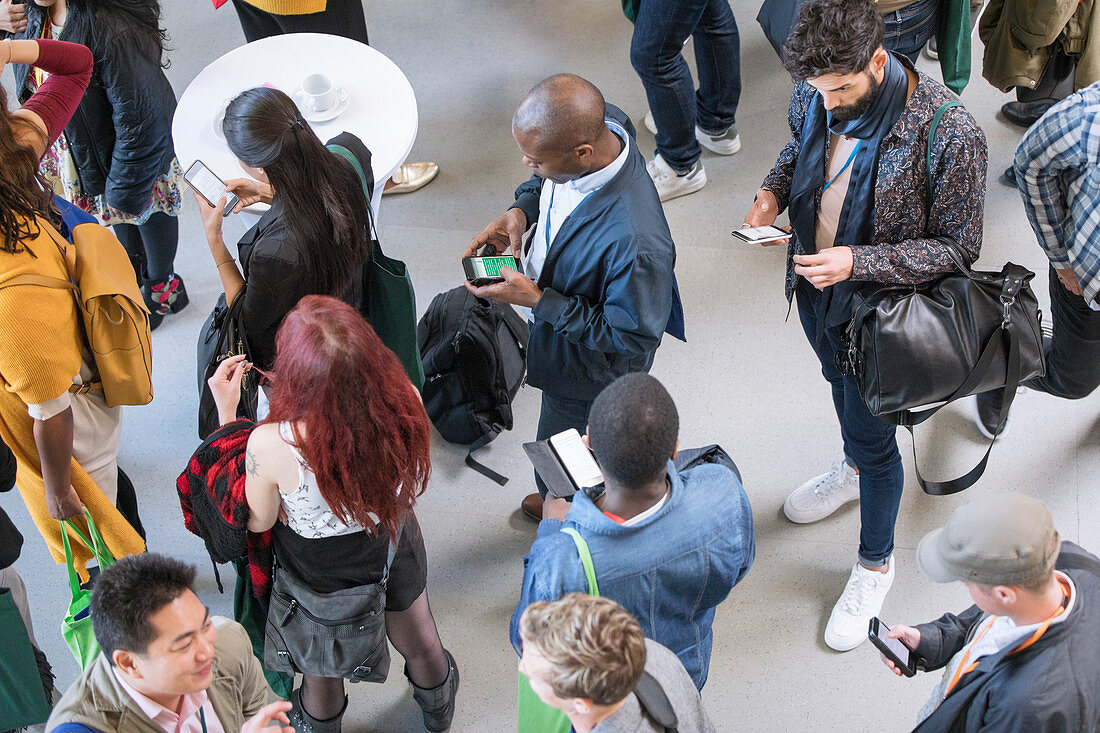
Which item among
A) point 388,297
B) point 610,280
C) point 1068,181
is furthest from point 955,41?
point 388,297

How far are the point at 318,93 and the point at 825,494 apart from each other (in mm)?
2115

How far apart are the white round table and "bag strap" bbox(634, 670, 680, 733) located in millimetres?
1831

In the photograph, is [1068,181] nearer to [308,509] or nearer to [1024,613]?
[1024,613]

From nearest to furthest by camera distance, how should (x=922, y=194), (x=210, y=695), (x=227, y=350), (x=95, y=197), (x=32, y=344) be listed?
(x=210, y=695) < (x=32, y=344) < (x=922, y=194) < (x=227, y=350) < (x=95, y=197)

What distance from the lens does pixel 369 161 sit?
8.84ft

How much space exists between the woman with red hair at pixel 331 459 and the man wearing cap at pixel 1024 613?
3.40ft

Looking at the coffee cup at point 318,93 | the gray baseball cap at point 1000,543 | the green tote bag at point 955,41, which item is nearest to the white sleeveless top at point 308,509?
the gray baseball cap at point 1000,543

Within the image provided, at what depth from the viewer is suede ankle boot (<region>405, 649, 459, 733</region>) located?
2.55 meters

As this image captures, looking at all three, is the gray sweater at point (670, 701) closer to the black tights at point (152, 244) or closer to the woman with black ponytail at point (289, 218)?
the woman with black ponytail at point (289, 218)

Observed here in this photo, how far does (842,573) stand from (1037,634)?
1.41m

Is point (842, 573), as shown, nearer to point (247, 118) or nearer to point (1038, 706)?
point (1038, 706)

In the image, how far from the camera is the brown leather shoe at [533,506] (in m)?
3.12

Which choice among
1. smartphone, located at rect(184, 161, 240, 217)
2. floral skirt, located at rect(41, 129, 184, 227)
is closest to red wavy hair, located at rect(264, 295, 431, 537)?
smartphone, located at rect(184, 161, 240, 217)

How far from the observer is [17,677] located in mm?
2152
